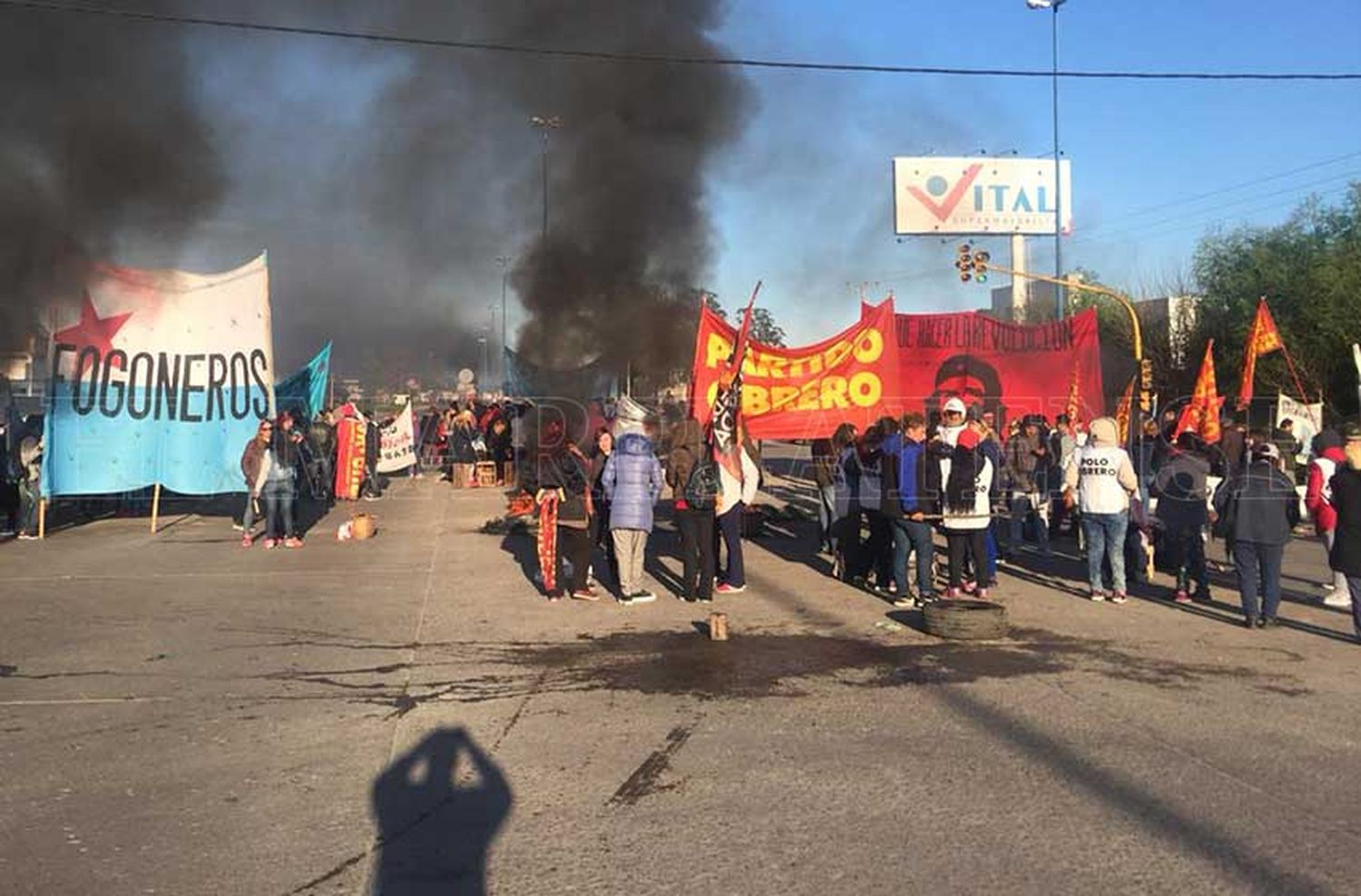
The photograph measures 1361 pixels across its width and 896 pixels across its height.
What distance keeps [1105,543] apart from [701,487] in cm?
310

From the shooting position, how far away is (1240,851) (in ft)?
11.4

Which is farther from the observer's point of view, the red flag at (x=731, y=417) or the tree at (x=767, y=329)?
the tree at (x=767, y=329)

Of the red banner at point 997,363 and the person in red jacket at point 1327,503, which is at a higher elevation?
the red banner at point 997,363

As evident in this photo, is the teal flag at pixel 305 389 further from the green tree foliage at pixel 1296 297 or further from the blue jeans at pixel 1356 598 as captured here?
the green tree foliage at pixel 1296 297

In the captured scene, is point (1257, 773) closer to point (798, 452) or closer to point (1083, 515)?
point (1083, 515)

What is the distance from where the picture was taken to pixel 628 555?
8320mm

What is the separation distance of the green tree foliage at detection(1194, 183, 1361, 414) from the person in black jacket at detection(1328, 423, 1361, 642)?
64.4ft

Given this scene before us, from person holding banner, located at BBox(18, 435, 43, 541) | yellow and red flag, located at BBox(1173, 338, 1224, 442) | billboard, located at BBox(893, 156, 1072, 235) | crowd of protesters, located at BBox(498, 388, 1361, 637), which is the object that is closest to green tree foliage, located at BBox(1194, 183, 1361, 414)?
billboard, located at BBox(893, 156, 1072, 235)

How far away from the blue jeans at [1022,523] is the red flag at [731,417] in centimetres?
332

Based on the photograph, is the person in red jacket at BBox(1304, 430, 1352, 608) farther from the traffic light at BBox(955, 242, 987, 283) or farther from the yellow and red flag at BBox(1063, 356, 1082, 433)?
the traffic light at BBox(955, 242, 987, 283)

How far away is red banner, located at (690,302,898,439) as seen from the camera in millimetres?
10438

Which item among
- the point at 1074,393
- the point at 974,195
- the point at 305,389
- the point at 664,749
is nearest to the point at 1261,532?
the point at 1074,393

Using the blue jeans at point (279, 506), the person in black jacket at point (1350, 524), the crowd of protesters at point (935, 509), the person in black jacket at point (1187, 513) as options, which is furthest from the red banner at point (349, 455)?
the person in black jacket at point (1350, 524)

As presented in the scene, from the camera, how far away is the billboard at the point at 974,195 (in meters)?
35.4
